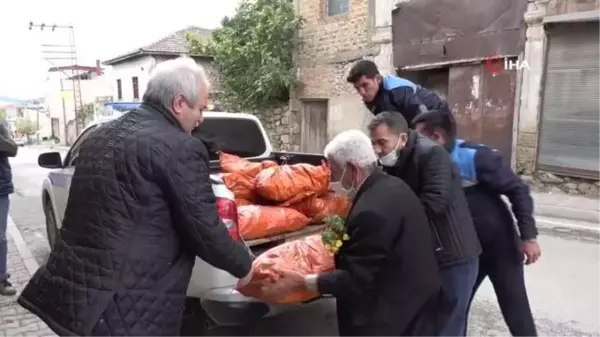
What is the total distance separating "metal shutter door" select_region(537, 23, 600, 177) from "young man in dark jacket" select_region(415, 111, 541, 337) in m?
7.25

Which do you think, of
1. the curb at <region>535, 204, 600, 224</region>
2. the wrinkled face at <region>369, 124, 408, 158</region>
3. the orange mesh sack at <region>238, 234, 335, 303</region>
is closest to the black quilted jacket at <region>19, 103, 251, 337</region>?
the orange mesh sack at <region>238, 234, 335, 303</region>

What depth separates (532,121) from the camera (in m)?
9.76

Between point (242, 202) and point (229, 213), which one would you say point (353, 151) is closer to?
point (229, 213)

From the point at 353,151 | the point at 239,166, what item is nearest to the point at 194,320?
the point at 239,166

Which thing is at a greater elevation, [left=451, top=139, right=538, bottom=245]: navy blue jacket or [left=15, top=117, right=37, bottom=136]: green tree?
[left=451, top=139, right=538, bottom=245]: navy blue jacket

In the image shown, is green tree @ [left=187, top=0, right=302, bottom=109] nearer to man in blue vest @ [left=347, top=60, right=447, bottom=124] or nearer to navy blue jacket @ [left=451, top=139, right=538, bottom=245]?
man in blue vest @ [left=347, top=60, right=447, bottom=124]

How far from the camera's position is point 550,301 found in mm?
4453

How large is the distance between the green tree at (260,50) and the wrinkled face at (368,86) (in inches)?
455

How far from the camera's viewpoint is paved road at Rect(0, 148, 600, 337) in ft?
12.7

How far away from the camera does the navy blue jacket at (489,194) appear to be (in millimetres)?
2857

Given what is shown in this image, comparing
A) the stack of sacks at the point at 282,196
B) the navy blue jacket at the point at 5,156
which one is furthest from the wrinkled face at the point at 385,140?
the navy blue jacket at the point at 5,156

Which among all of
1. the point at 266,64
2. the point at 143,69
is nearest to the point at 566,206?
the point at 266,64

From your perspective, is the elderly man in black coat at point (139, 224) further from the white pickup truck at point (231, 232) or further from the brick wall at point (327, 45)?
the brick wall at point (327, 45)

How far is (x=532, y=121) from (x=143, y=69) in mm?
21609
